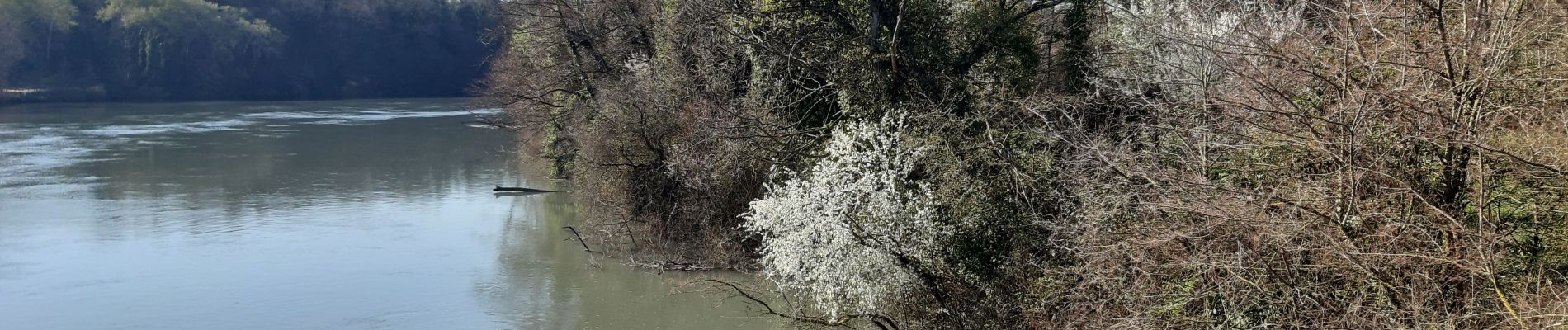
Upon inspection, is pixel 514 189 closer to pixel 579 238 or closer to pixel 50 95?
pixel 579 238

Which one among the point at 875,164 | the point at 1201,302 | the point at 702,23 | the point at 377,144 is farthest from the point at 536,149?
the point at 1201,302

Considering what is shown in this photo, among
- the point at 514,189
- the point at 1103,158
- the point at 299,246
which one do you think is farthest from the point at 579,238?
the point at 1103,158

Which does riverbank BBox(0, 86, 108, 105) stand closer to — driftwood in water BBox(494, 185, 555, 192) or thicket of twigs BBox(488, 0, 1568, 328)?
driftwood in water BBox(494, 185, 555, 192)

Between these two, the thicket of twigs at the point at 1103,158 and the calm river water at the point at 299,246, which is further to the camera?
the calm river water at the point at 299,246

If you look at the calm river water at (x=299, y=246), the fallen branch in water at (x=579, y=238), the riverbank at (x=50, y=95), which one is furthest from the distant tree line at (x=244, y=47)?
the fallen branch in water at (x=579, y=238)

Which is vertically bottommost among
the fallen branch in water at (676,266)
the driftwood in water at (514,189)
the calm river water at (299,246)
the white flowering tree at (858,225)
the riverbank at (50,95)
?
the riverbank at (50,95)

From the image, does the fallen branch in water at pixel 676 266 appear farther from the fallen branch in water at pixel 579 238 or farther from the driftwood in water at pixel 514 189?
the driftwood in water at pixel 514 189
